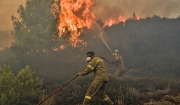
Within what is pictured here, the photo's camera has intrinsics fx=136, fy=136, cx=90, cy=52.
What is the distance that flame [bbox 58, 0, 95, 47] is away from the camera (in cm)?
2052

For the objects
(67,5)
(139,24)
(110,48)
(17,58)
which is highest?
(139,24)

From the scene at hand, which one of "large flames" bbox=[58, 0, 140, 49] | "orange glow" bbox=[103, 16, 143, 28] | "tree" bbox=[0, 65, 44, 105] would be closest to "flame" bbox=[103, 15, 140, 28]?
"orange glow" bbox=[103, 16, 143, 28]

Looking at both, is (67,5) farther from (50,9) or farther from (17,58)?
(17,58)

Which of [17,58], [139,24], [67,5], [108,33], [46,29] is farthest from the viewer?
[139,24]

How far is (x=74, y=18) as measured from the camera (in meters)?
21.8

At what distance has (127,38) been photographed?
Answer: 28094 millimetres

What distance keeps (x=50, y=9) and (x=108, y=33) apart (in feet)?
46.9

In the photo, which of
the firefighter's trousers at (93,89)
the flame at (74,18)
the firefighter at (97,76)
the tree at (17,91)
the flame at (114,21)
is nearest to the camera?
the firefighter's trousers at (93,89)

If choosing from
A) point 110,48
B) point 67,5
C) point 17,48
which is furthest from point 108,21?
point 17,48

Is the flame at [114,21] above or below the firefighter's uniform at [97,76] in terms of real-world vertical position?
above

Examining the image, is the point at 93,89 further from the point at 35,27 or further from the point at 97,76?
the point at 35,27

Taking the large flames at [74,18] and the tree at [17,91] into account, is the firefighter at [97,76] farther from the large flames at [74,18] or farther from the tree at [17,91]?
the large flames at [74,18]

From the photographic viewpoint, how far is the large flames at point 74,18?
20.5 metres

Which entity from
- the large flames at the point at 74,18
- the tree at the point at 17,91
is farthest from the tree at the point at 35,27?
the tree at the point at 17,91
